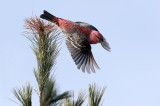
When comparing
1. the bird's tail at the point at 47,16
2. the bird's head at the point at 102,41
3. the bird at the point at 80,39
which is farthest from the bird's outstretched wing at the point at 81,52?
the bird's tail at the point at 47,16

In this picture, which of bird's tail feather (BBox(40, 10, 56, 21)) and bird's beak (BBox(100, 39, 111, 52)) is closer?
bird's tail feather (BBox(40, 10, 56, 21))

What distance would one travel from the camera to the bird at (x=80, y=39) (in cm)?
351

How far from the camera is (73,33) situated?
3.63 meters

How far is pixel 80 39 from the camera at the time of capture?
12.0 feet

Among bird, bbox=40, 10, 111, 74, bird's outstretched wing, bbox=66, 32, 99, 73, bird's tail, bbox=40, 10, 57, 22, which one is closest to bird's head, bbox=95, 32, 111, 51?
bird, bbox=40, 10, 111, 74

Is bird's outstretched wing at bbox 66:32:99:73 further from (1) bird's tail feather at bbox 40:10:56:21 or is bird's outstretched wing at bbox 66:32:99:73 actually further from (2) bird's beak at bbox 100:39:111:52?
(1) bird's tail feather at bbox 40:10:56:21

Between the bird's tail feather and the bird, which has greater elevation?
the bird's tail feather

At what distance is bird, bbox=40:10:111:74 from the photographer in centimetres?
351

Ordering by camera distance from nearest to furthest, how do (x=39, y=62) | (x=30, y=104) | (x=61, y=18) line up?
(x=30, y=104), (x=39, y=62), (x=61, y=18)

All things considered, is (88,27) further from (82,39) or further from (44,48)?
(44,48)

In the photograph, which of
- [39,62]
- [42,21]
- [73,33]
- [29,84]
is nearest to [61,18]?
[73,33]

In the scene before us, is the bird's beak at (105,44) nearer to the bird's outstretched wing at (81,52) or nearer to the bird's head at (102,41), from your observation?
the bird's head at (102,41)

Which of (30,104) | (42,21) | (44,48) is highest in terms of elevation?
(42,21)

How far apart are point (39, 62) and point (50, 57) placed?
122 mm
